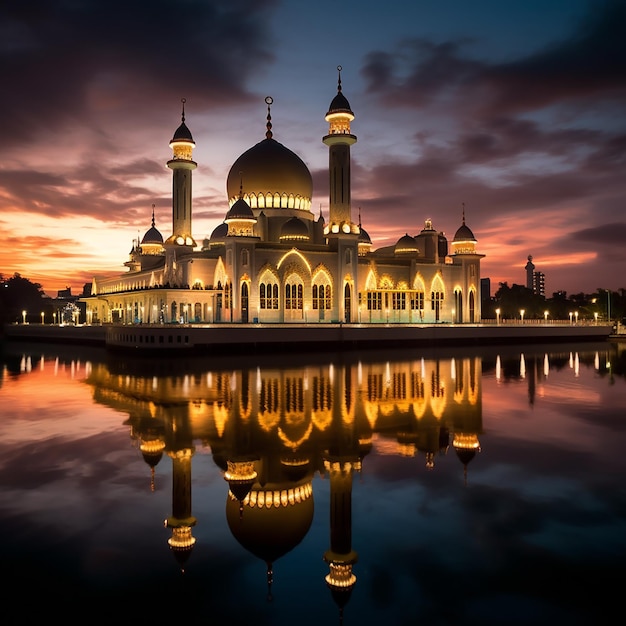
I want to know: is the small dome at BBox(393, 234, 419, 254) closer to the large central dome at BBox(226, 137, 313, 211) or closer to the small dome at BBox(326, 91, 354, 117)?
the large central dome at BBox(226, 137, 313, 211)

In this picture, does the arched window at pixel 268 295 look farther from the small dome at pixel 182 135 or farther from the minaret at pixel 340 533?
the minaret at pixel 340 533

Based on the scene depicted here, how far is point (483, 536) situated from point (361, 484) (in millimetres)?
2075

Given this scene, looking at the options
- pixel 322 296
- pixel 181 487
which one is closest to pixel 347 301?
pixel 322 296

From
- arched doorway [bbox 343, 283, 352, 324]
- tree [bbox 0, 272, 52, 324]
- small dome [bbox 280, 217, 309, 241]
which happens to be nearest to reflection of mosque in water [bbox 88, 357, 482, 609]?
arched doorway [bbox 343, 283, 352, 324]

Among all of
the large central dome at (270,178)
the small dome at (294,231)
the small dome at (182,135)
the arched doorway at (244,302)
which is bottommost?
the arched doorway at (244,302)

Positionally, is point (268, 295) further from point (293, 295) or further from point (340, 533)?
point (340, 533)

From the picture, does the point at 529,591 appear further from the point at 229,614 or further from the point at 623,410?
the point at 623,410

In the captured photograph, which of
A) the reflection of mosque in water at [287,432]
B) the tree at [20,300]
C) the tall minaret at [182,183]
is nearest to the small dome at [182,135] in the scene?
the tall minaret at [182,183]

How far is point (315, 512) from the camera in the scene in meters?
6.68

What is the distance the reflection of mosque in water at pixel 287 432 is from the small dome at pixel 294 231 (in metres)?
22.0

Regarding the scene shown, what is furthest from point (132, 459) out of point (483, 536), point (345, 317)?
point (345, 317)

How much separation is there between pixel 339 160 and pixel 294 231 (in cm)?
562

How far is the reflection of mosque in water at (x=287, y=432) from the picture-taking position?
630cm

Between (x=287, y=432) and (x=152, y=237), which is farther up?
(x=152, y=237)
